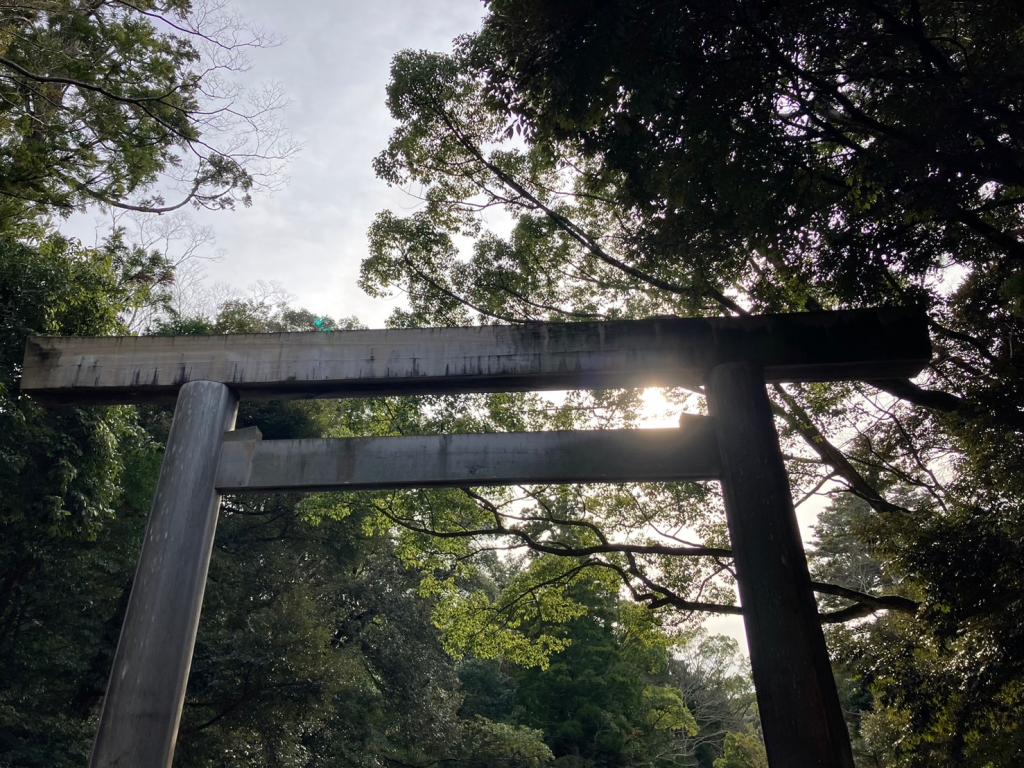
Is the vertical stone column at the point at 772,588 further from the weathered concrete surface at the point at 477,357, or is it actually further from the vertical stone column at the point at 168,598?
the vertical stone column at the point at 168,598

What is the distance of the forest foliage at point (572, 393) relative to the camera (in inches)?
141

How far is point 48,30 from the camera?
805cm

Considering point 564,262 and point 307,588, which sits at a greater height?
point 564,262

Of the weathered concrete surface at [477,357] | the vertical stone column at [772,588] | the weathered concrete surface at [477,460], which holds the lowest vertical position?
the vertical stone column at [772,588]

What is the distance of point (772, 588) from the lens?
3.12 meters

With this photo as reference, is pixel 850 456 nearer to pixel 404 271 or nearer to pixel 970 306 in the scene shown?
pixel 970 306

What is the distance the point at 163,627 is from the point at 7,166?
7879 millimetres

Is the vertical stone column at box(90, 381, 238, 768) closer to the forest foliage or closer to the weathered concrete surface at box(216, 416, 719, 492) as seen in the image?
the weathered concrete surface at box(216, 416, 719, 492)

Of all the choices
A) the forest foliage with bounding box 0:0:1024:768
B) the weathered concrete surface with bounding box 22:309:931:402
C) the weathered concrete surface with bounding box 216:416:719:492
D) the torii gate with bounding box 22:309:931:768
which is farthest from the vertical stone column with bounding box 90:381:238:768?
the forest foliage with bounding box 0:0:1024:768

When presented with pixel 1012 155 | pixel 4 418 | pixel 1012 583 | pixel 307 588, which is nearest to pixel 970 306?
pixel 1012 155

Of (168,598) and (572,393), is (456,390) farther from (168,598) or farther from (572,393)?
(572,393)

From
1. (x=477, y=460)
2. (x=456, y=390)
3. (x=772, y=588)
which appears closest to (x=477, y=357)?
(x=456, y=390)

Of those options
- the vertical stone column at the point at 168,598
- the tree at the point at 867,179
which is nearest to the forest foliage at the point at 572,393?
the tree at the point at 867,179

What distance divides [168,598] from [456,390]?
1971 millimetres
